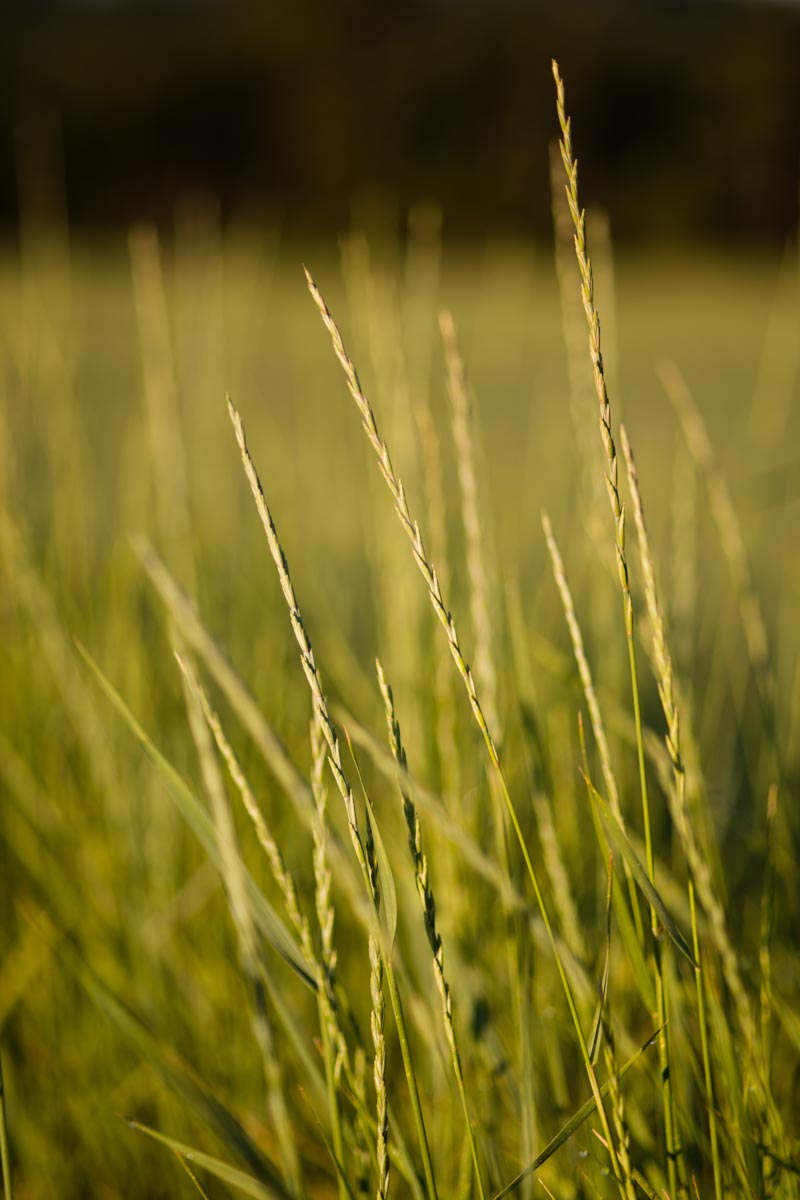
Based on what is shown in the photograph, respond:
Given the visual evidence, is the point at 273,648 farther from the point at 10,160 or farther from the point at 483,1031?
the point at 10,160

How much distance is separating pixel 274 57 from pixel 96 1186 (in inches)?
275

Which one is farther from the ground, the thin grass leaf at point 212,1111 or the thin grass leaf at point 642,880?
the thin grass leaf at point 642,880

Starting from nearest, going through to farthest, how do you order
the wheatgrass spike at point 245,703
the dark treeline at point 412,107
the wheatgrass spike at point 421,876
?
the wheatgrass spike at point 421,876 → the wheatgrass spike at point 245,703 → the dark treeline at point 412,107

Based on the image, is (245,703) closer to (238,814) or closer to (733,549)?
(733,549)

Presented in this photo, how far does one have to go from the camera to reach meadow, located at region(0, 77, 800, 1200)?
8.8 inches

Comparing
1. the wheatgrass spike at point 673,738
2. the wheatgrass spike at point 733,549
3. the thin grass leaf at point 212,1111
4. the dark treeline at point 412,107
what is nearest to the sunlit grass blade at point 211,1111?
the thin grass leaf at point 212,1111

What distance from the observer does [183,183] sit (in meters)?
5.63

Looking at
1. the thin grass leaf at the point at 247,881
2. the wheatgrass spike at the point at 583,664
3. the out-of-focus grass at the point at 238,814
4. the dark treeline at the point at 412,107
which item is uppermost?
the dark treeline at the point at 412,107

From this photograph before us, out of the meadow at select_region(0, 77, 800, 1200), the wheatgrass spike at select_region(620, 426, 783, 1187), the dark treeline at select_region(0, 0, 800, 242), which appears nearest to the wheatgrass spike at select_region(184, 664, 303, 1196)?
the meadow at select_region(0, 77, 800, 1200)

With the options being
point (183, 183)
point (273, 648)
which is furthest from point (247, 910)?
point (183, 183)

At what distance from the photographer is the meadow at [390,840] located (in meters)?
0.22

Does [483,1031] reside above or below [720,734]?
above

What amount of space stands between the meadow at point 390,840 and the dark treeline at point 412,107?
468cm

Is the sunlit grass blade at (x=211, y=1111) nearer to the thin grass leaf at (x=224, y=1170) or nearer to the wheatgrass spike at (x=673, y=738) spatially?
the thin grass leaf at (x=224, y=1170)
